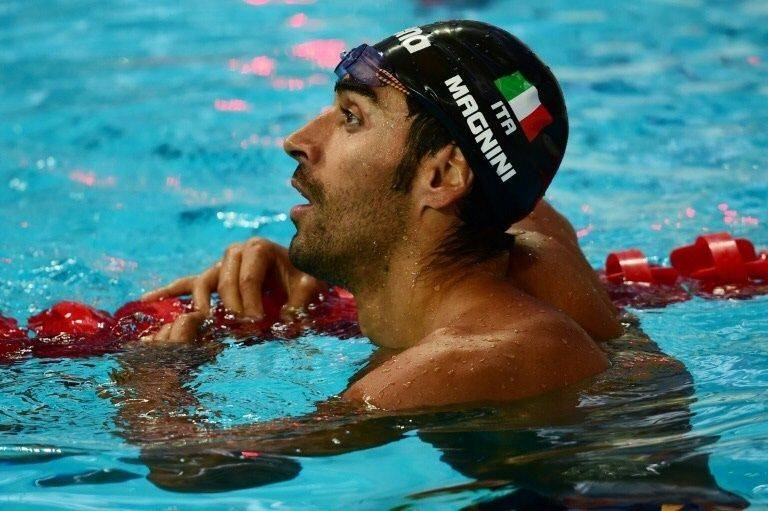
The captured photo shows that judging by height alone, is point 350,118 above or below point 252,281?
above

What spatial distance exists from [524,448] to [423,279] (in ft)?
2.07

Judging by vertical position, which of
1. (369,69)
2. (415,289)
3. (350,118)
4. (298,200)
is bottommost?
→ (415,289)

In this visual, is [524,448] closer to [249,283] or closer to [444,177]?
[444,177]

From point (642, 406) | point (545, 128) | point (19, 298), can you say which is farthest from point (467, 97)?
point (19, 298)

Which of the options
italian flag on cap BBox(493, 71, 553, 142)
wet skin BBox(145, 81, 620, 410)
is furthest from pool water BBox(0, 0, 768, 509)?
italian flag on cap BBox(493, 71, 553, 142)

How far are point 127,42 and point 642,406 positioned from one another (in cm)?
739

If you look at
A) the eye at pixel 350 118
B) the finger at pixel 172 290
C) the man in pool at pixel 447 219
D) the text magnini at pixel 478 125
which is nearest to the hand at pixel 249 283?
the finger at pixel 172 290

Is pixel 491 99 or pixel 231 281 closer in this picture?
pixel 491 99

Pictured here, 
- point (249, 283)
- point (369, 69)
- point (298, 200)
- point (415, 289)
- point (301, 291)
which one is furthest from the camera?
point (298, 200)

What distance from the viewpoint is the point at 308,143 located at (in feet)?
11.4

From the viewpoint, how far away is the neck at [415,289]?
3424 mm

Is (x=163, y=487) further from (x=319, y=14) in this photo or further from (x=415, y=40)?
(x=319, y=14)

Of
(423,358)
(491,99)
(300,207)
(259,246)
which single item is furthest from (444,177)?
(259,246)

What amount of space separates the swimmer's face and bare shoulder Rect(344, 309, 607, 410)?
0.40 metres
